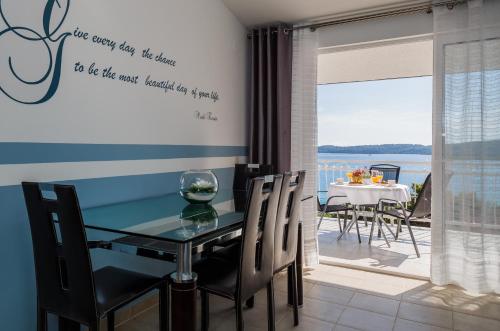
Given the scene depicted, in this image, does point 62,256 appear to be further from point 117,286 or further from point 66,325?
point 66,325

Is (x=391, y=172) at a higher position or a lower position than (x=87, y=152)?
lower

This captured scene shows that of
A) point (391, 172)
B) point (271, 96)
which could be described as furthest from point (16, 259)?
point (391, 172)

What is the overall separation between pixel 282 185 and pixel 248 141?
1909 mm

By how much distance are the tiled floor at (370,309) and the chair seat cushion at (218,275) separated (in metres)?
0.57

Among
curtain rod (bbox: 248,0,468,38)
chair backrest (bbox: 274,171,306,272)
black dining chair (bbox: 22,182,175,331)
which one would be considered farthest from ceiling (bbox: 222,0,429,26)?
black dining chair (bbox: 22,182,175,331)

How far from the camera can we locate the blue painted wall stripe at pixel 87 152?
171cm

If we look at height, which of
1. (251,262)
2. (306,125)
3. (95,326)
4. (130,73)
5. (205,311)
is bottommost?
(205,311)

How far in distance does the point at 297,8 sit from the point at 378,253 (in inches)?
110

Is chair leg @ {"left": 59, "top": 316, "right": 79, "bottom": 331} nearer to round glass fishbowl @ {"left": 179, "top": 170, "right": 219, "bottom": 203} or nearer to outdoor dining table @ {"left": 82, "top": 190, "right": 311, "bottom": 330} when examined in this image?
outdoor dining table @ {"left": 82, "top": 190, "right": 311, "bottom": 330}

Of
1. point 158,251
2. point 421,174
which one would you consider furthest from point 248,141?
point 421,174

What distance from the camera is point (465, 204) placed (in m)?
2.90

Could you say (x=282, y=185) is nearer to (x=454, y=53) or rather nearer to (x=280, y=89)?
(x=280, y=89)

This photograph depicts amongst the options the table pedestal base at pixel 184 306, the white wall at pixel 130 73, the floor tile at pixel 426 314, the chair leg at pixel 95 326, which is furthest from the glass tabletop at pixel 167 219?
the floor tile at pixel 426 314

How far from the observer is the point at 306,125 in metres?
3.52
